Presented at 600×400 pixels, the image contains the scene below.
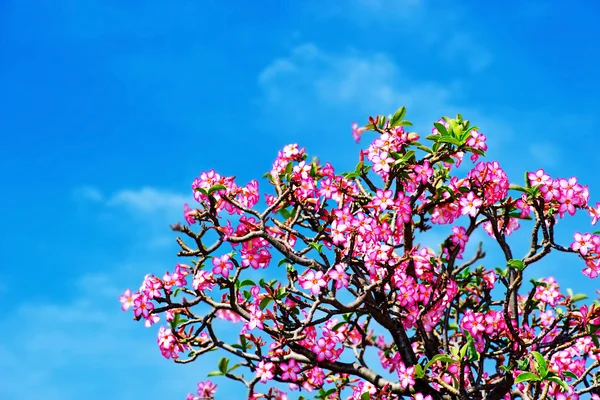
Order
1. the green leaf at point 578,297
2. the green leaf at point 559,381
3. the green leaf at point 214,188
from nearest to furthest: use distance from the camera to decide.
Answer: the green leaf at point 559,381 → the green leaf at point 214,188 → the green leaf at point 578,297

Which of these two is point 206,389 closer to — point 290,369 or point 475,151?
point 290,369

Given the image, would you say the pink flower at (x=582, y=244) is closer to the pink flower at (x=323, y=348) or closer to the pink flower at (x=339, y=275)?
the pink flower at (x=339, y=275)

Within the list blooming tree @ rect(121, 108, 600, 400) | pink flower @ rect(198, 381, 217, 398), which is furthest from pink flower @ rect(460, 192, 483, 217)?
pink flower @ rect(198, 381, 217, 398)

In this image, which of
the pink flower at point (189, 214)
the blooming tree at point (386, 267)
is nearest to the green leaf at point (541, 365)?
the blooming tree at point (386, 267)

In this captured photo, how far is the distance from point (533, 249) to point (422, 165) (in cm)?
128

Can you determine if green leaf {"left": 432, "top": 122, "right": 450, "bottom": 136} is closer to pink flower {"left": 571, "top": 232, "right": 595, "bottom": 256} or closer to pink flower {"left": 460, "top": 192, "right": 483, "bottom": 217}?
pink flower {"left": 460, "top": 192, "right": 483, "bottom": 217}

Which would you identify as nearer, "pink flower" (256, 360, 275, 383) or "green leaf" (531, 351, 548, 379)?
"green leaf" (531, 351, 548, 379)

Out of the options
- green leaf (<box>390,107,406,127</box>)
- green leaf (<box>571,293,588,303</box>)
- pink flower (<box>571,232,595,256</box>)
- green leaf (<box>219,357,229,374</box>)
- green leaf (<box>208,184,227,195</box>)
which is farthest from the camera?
green leaf (<box>571,293,588,303</box>)

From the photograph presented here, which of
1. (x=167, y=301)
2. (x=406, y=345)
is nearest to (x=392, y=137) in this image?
(x=406, y=345)

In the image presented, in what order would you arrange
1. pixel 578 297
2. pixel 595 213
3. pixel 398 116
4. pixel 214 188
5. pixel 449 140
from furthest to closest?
pixel 578 297
pixel 398 116
pixel 595 213
pixel 449 140
pixel 214 188

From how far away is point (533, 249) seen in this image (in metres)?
6.11

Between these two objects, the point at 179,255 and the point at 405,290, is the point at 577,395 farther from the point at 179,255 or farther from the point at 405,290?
the point at 179,255

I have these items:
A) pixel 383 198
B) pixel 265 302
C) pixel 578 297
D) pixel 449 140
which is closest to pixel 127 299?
pixel 265 302

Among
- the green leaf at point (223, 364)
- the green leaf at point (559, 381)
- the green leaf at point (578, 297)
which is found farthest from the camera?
the green leaf at point (578, 297)
